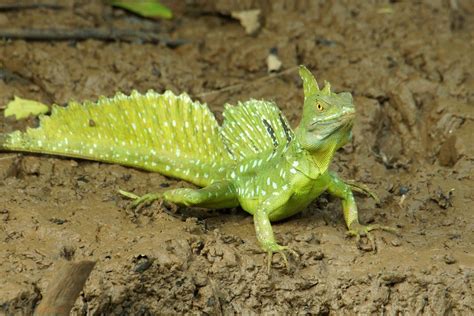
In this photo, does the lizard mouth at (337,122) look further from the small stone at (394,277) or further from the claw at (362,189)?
the claw at (362,189)

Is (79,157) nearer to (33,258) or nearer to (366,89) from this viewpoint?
(33,258)

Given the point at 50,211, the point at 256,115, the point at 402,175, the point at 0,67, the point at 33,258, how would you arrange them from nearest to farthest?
the point at 33,258
the point at 50,211
the point at 256,115
the point at 402,175
the point at 0,67

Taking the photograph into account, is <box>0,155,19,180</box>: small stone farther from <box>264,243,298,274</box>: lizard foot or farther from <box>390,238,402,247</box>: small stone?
<box>390,238,402,247</box>: small stone

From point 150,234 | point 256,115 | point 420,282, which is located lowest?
point 420,282

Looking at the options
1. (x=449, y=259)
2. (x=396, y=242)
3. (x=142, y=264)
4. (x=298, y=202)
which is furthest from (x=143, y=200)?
(x=449, y=259)

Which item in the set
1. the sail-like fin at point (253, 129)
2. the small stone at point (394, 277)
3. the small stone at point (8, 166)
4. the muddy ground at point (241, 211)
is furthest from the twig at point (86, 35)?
the small stone at point (394, 277)

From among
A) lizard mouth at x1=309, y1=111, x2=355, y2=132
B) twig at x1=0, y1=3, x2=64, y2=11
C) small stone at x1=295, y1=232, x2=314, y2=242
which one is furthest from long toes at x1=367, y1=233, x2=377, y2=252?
twig at x1=0, y1=3, x2=64, y2=11

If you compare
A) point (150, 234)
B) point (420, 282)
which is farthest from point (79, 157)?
point (420, 282)
